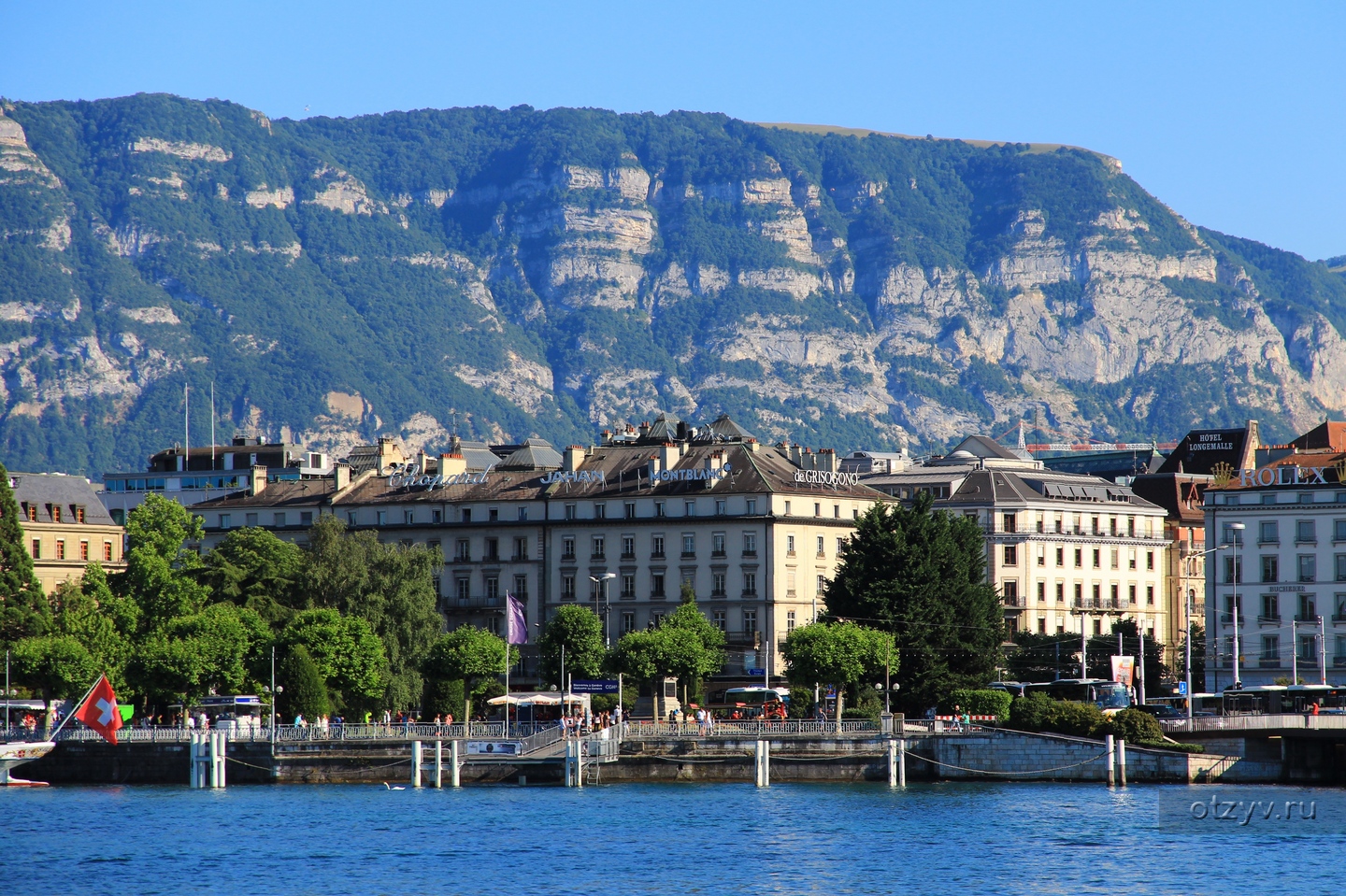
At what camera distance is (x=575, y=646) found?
422ft

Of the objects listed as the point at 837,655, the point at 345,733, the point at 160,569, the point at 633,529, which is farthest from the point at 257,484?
the point at 837,655

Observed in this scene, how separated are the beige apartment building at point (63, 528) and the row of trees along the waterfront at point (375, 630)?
25.2 m

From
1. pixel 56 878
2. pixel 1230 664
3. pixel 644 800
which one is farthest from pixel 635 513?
pixel 56 878

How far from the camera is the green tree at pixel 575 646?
129m

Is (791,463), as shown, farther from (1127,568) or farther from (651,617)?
(1127,568)

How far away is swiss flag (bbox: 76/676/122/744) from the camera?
106000 mm

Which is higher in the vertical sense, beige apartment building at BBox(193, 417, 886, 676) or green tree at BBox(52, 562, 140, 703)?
beige apartment building at BBox(193, 417, 886, 676)

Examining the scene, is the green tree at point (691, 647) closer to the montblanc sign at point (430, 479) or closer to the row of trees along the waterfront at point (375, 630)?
the row of trees along the waterfront at point (375, 630)

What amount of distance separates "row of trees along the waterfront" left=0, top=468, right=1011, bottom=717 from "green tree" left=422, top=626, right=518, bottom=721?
121mm

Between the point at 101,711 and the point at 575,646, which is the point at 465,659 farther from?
the point at 101,711

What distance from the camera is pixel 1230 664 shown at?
14738cm

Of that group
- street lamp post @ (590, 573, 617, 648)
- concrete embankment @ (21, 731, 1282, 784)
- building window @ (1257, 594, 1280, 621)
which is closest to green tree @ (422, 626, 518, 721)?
concrete embankment @ (21, 731, 1282, 784)

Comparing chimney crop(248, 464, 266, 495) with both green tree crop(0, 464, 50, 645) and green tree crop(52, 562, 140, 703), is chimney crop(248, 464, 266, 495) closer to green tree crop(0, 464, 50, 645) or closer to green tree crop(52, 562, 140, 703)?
green tree crop(52, 562, 140, 703)

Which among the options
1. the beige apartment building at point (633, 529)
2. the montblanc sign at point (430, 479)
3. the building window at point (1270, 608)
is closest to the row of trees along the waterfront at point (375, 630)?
the beige apartment building at point (633, 529)
